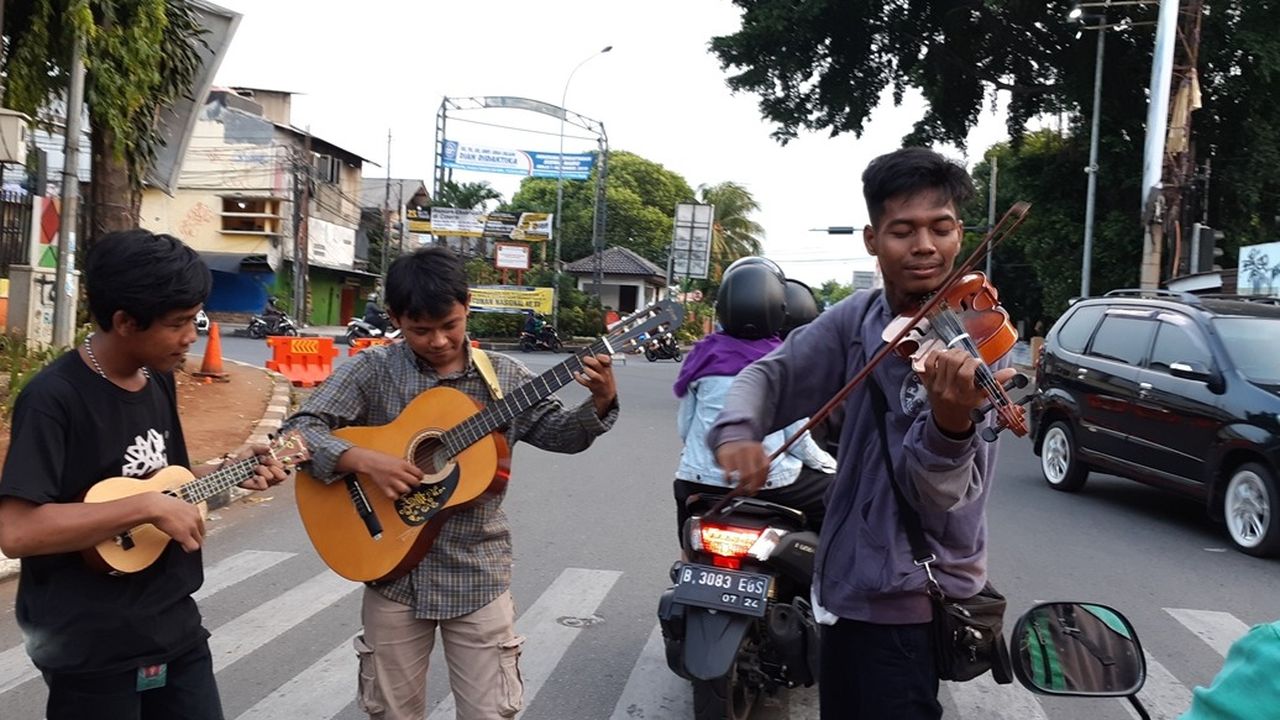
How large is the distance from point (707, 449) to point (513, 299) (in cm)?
2762

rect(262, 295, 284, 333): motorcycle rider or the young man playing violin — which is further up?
the young man playing violin

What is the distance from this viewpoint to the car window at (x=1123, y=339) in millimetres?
8070

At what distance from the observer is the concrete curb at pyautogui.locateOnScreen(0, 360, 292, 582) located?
544 centimetres

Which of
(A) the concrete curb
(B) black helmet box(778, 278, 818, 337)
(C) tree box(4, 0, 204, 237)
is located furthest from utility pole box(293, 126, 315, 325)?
(B) black helmet box(778, 278, 818, 337)

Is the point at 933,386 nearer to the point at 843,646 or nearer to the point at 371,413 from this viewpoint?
the point at 843,646

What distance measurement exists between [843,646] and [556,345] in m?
27.4

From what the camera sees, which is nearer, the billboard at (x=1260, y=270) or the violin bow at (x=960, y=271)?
the violin bow at (x=960, y=271)

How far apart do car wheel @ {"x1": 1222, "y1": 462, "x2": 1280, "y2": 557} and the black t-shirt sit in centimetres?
661

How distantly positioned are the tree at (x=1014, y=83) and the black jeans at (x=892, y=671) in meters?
19.3

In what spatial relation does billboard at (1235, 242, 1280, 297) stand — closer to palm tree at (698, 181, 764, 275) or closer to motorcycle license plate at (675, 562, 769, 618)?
motorcycle license plate at (675, 562, 769, 618)

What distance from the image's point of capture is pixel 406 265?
272 centimetres

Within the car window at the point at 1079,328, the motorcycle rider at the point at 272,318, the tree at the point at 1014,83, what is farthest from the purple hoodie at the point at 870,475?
the motorcycle rider at the point at 272,318

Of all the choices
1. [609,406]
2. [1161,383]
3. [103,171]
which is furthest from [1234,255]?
[609,406]

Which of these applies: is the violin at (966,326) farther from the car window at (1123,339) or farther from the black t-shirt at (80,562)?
the car window at (1123,339)
